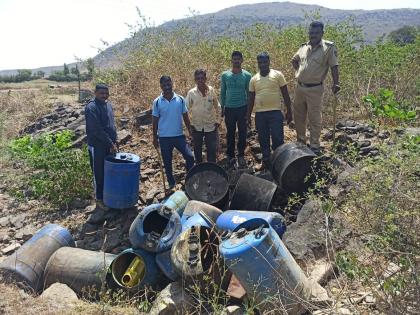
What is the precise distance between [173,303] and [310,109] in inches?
134

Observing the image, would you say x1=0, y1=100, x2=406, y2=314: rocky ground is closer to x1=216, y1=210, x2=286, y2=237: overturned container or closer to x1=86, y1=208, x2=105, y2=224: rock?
x1=86, y1=208, x2=105, y2=224: rock

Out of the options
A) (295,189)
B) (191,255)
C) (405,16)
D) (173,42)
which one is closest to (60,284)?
(191,255)

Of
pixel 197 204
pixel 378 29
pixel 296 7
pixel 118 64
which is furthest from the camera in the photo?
pixel 296 7

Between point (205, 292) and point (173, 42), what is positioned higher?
point (173, 42)

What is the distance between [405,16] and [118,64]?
443 feet

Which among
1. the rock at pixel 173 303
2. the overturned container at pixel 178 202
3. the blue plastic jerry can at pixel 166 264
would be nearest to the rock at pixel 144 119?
the overturned container at pixel 178 202

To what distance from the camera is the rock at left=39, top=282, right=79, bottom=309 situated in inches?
149

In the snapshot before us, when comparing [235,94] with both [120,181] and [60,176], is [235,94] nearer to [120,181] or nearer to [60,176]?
[120,181]

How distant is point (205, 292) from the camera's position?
3645 mm

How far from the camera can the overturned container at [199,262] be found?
11.8ft

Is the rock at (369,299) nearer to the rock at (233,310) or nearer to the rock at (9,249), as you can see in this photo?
the rock at (233,310)

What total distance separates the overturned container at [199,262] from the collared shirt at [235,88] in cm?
229

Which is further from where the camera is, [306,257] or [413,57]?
[413,57]

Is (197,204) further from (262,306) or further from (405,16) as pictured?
(405,16)
